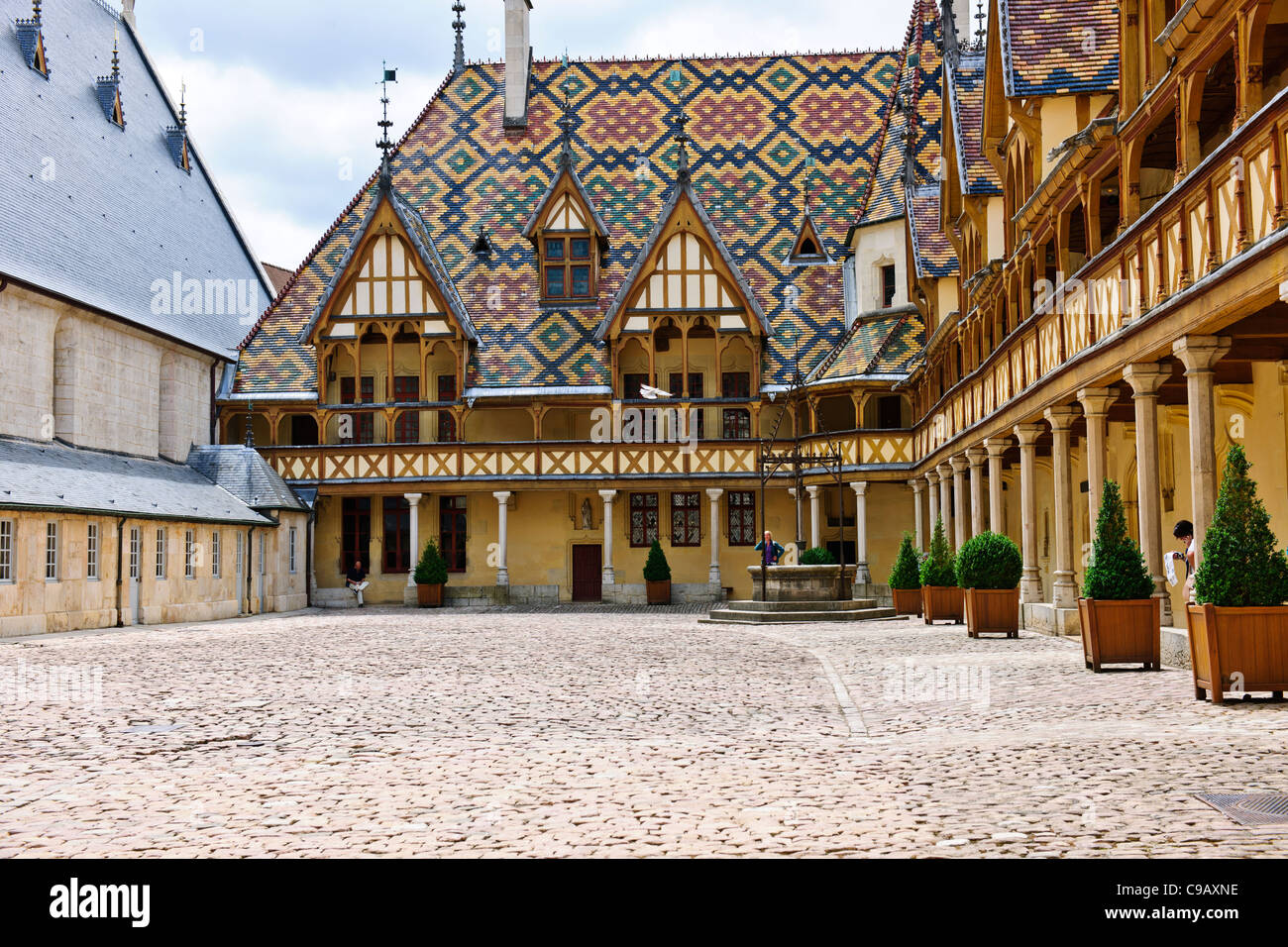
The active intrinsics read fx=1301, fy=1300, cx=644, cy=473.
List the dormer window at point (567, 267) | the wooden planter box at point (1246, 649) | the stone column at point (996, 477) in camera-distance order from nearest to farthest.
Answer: the wooden planter box at point (1246, 649) → the stone column at point (996, 477) → the dormer window at point (567, 267)

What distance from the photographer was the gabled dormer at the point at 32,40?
30781mm

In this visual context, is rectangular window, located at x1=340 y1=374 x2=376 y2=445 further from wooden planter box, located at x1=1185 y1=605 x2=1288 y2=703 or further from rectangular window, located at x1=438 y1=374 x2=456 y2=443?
wooden planter box, located at x1=1185 y1=605 x2=1288 y2=703

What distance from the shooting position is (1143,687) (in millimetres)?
10781

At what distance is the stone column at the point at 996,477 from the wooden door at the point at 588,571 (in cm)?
1703

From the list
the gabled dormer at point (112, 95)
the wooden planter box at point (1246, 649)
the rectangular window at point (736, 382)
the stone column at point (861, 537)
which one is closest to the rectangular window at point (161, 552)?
the gabled dormer at point (112, 95)

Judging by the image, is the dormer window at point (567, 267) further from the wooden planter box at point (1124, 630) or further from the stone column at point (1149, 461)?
the wooden planter box at point (1124, 630)

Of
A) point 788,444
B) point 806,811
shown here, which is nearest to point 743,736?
point 806,811

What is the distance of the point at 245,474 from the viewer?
1351 inches

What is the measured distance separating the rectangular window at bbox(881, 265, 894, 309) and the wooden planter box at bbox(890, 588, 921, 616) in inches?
509

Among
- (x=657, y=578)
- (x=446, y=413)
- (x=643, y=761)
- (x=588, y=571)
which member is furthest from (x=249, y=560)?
(x=643, y=761)

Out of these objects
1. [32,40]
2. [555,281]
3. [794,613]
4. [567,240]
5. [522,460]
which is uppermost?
[32,40]

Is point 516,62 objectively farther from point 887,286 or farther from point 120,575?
point 120,575

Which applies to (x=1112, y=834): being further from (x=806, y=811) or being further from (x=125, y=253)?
(x=125, y=253)

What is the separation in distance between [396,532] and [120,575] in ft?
38.6
